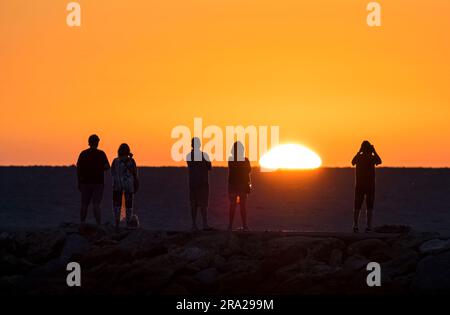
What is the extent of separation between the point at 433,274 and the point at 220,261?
14.2ft

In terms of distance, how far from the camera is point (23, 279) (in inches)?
855

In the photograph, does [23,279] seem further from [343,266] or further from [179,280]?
[343,266]

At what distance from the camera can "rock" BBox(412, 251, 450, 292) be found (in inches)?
786

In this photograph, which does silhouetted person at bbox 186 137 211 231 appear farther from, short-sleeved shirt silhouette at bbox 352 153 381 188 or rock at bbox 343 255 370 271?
rock at bbox 343 255 370 271

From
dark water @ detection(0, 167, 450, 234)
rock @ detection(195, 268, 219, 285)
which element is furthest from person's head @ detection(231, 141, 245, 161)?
dark water @ detection(0, 167, 450, 234)

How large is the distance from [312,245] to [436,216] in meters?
52.6

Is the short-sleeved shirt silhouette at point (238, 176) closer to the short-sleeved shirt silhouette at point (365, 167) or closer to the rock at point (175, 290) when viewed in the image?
the short-sleeved shirt silhouette at point (365, 167)

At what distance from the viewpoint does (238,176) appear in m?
24.0

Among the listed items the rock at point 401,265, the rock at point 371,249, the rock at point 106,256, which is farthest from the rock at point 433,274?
the rock at point 106,256

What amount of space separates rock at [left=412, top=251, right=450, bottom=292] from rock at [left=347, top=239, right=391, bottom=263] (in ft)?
3.94

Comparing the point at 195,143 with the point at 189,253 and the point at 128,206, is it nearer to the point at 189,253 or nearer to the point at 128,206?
the point at 128,206

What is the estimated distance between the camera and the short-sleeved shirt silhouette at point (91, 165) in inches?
899
